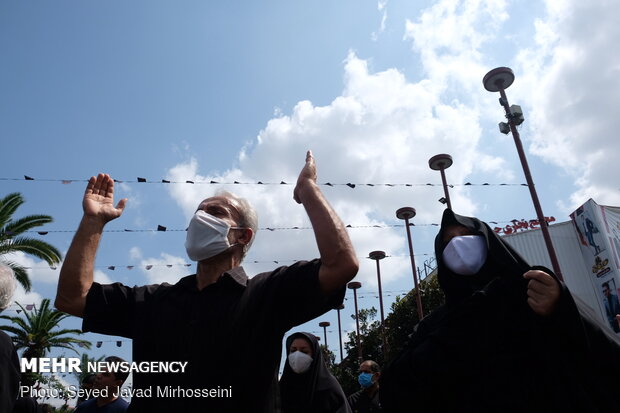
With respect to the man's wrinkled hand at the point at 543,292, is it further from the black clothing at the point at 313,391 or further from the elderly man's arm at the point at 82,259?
the black clothing at the point at 313,391

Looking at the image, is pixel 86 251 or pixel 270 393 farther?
pixel 86 251

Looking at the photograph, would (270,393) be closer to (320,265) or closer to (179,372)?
(179,372)

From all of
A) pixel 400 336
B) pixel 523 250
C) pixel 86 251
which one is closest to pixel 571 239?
pixel 523 250

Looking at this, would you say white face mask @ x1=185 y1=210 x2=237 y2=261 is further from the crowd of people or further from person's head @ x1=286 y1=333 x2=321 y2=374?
person's head @ x1=286 y1=333 x2=321 y2=374

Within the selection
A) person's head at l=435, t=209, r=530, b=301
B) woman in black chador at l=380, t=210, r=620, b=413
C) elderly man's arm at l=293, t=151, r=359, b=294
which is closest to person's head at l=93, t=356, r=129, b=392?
woman in black chador at l=380, t=210, r=620, b=413

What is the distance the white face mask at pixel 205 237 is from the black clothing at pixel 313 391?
2791mm

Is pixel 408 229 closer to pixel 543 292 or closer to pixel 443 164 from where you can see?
pixel 443 164

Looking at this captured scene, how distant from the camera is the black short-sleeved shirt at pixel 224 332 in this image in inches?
67.4

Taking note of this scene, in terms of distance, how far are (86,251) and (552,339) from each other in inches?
92.3

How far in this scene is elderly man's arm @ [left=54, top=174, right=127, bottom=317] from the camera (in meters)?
2.06

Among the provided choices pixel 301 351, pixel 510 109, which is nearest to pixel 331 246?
pixel 301 351

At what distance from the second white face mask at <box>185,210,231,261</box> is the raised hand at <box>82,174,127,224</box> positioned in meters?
0.43

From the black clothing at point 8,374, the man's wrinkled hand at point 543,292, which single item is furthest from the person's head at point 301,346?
the man's wrinkled hand at point 543,292

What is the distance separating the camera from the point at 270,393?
179cm
